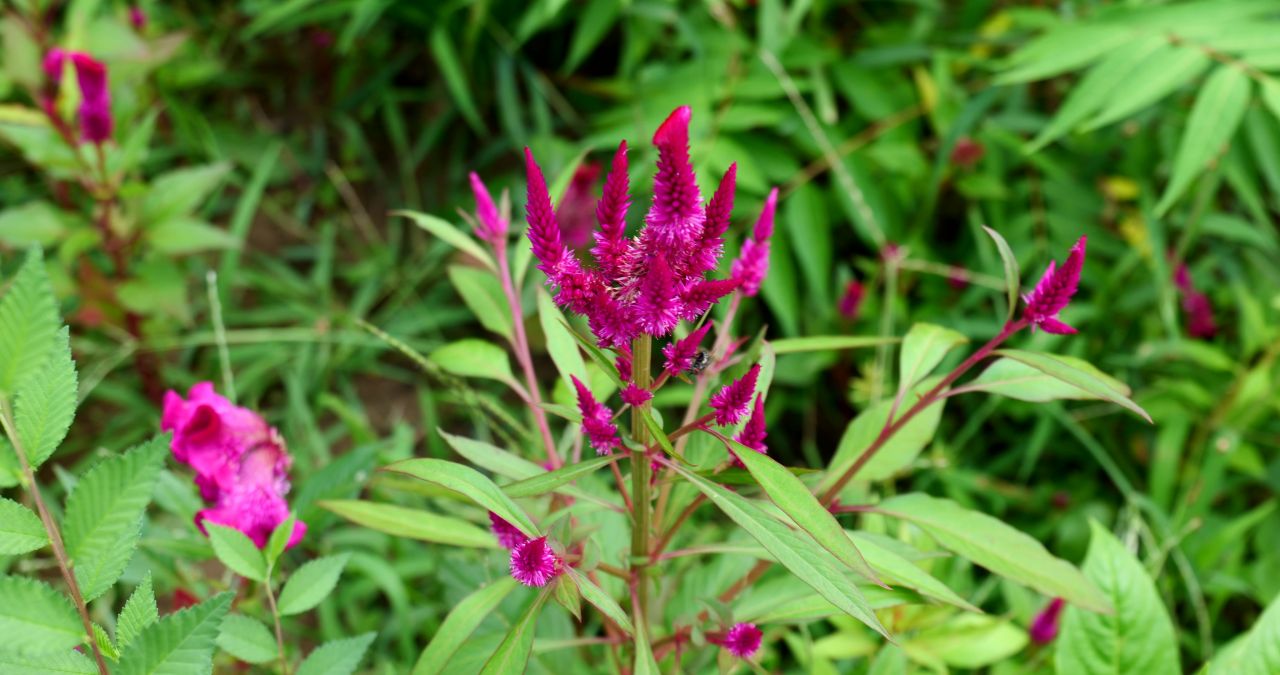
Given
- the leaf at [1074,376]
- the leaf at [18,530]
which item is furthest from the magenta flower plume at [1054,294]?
the leaf at [18,530]

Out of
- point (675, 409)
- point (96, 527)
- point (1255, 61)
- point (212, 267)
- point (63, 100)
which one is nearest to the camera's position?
point (96, 527)

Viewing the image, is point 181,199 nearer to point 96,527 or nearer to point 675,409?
point 675,409

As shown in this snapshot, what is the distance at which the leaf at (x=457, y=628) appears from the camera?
823 mm

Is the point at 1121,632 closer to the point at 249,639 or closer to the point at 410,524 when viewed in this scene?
the point at 410,524

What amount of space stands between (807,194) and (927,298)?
35 cm

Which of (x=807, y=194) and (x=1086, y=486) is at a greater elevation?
(x=807, y=194)

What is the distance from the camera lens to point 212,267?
2328 mm

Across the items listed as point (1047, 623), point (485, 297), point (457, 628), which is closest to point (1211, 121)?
point (1047, 623)

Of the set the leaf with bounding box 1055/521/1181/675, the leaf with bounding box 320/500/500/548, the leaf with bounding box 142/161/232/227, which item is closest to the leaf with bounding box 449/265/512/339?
the leaf with bounding box 320/500/500/548

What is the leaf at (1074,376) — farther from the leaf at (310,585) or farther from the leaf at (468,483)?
the leaf at (310,585)

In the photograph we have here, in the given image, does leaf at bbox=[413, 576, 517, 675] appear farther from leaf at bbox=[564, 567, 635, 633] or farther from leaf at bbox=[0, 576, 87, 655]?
leaf at bbox=[0, 576, 87, 655]

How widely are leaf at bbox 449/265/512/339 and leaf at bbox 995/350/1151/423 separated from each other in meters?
0.54

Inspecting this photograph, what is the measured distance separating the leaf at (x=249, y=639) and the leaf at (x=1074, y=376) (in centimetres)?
70

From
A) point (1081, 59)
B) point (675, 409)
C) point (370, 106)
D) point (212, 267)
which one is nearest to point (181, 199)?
point (212, 267)
